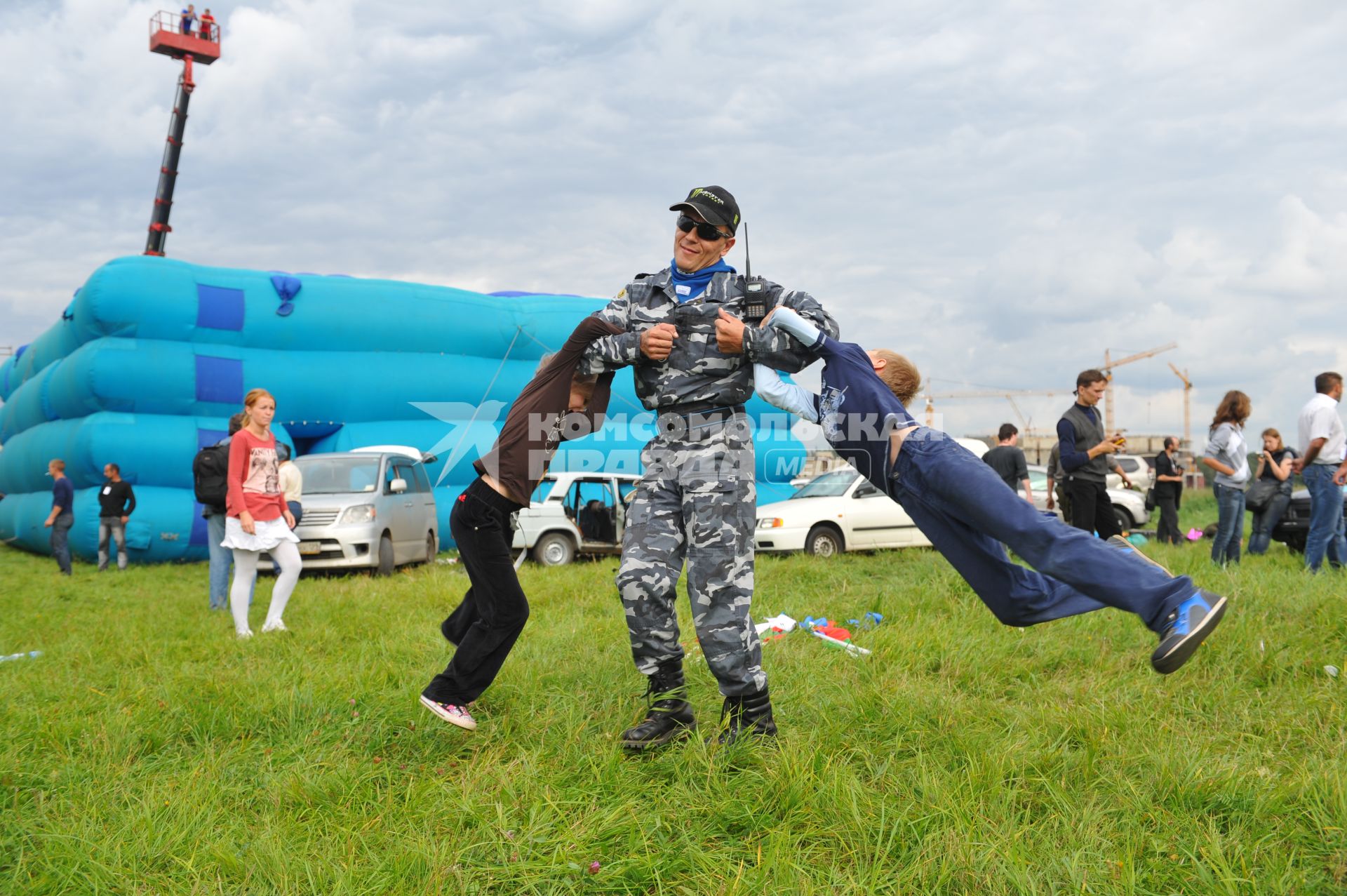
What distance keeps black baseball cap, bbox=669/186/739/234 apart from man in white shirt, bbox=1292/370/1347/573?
6567mm

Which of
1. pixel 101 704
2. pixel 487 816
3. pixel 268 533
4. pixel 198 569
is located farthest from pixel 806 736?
pixel 198 569

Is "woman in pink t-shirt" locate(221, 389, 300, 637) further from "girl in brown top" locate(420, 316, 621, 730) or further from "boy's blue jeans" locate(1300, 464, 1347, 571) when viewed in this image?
"boy's blue jeans" locate(1300, 464, 1347, 571)

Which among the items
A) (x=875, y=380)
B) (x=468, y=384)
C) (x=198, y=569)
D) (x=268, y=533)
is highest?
(x=468, y=384)

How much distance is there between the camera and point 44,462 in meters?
15.7

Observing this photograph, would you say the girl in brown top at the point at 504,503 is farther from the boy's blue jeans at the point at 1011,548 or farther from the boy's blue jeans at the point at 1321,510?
the boy's blue jeans at the point at 1321,510

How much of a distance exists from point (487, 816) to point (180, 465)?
13037 mm

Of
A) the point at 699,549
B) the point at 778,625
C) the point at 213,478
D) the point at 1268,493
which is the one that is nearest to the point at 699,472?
the point at 699,549

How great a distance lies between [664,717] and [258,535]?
4.62 metres

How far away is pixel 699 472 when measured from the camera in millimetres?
3635

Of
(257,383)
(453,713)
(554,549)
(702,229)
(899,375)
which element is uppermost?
(257,383)

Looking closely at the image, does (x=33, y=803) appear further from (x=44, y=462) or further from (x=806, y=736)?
(x=44, y=462)

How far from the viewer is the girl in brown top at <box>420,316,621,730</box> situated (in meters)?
3.84

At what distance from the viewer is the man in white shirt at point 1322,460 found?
7992mm

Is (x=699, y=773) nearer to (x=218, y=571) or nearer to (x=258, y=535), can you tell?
(x=258, y=535)
